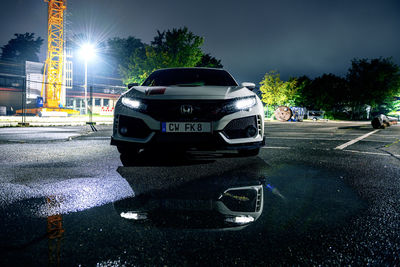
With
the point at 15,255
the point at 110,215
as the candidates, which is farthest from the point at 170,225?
the point at 15,255

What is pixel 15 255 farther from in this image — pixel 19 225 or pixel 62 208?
pixel 62 208

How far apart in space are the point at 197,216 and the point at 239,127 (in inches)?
78.7

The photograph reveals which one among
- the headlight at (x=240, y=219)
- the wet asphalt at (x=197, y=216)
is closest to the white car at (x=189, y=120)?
the wet asphalt at (x=197, y=216)

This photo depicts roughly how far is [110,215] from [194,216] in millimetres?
664

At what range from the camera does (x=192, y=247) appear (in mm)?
1709

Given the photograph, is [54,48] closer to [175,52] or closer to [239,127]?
[175,52]

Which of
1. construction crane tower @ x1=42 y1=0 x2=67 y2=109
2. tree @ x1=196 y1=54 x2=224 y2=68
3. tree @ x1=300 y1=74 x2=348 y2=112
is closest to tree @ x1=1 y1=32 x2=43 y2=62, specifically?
construction crane tower @ x1=42 y1=0 x2=67 y2=109

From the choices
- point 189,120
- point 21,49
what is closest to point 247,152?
point 189,120

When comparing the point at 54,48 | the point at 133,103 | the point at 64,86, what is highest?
the point at 54,48

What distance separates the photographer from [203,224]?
206cm

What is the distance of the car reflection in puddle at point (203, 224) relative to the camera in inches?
63.1

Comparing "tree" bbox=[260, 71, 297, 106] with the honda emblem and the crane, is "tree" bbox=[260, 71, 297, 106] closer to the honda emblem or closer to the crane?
the crane

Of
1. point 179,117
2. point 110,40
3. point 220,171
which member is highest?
point 110,40

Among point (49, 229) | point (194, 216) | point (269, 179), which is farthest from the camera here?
point (269, 179)
